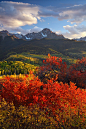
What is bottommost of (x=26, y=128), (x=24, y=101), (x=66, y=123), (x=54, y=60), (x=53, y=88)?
(x=26, y=128)

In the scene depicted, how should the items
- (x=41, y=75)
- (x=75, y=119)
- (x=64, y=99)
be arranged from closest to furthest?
1. (x=75, y=119)
2. (x=64, y=99)
3. (x=41, y=75)

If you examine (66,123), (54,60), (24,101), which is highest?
(54,60)

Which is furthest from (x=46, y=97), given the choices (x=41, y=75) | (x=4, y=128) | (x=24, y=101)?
(x=41, y=75)

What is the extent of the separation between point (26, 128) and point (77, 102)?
211 inches

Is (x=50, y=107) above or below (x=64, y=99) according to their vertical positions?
below

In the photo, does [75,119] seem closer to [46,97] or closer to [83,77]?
[46,97]

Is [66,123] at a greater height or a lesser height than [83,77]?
lesser

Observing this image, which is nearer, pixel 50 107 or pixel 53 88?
pixel 50 107

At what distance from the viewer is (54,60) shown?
23.0 meters

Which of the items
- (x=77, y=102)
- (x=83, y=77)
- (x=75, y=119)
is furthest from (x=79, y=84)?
(x=75, y=119)

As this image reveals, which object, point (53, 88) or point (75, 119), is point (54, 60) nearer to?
point (53, 88)

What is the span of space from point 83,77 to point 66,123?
11.6 metres

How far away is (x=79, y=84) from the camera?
18.3 metres

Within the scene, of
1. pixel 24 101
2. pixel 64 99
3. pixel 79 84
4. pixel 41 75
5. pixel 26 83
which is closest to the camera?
pixel 64 99
